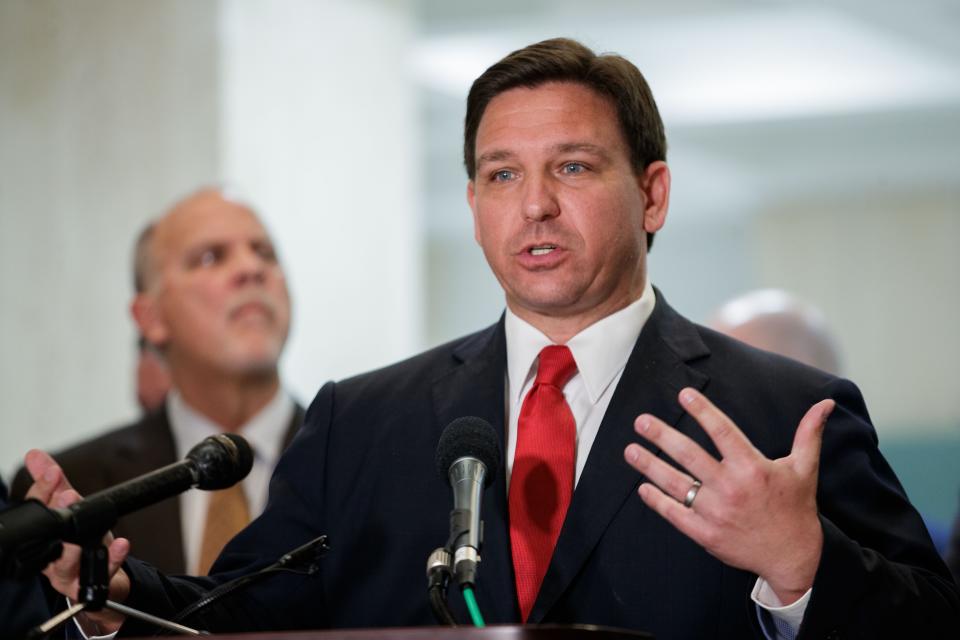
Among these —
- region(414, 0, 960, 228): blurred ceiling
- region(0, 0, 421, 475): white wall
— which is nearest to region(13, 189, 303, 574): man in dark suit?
region(0, 0, 421, 475): white wall

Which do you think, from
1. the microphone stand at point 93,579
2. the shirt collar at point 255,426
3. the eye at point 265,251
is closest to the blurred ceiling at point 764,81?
the eye at point 265,251

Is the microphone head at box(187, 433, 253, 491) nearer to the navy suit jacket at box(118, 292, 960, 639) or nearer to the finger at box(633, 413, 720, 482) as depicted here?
the navy suit jacket at box(118, 292, 960, 639)

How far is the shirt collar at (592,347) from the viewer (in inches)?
86.7

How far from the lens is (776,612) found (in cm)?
182

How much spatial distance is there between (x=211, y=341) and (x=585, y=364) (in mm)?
1475

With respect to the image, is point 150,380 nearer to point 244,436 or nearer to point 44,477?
point 244,436

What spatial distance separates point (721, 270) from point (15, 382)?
39.4 ft

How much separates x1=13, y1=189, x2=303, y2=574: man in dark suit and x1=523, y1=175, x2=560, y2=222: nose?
136 centimetres

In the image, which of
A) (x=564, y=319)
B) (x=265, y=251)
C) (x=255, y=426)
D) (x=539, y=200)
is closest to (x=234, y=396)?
(x=255, y=426)

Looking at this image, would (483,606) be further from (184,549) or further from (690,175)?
(690,175)

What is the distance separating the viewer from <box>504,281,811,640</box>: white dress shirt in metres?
2.16

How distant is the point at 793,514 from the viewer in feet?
5.60

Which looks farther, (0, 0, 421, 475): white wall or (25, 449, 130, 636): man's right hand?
(0, 0, 421, 475): white wall

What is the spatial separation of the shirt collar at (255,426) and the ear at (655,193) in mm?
1311
